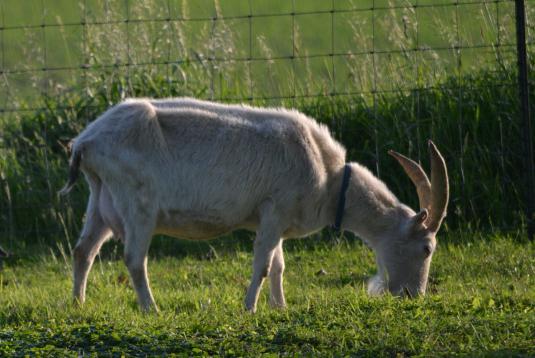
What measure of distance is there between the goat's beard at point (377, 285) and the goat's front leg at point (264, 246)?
72 centimetres

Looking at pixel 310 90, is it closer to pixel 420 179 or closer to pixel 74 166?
pixel 420 179

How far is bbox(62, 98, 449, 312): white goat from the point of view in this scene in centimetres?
674

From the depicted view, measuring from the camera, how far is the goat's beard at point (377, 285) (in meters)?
7.12

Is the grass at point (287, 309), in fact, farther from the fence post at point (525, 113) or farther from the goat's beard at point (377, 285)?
the fence post at point (525, 113)

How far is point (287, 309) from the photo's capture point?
617 cm

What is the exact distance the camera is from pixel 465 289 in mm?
7199

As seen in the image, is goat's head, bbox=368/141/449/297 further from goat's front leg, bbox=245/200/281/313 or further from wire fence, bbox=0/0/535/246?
wire fence, bbox=0/0/535/246

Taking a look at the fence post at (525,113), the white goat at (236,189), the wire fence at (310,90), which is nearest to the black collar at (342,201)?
the white goat at (236,189)

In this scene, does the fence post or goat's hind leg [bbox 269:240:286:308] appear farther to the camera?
the fence post

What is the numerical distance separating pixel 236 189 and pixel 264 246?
40cm

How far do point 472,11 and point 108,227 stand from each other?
13.8 feet

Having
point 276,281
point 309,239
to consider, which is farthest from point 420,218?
point 309,239

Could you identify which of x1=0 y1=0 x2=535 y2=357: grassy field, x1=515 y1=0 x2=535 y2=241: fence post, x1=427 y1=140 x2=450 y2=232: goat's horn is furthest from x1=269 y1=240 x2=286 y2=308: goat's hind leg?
x1=515 y1=0 x2=535 y2=241: fence post

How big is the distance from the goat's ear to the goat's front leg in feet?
3.01
